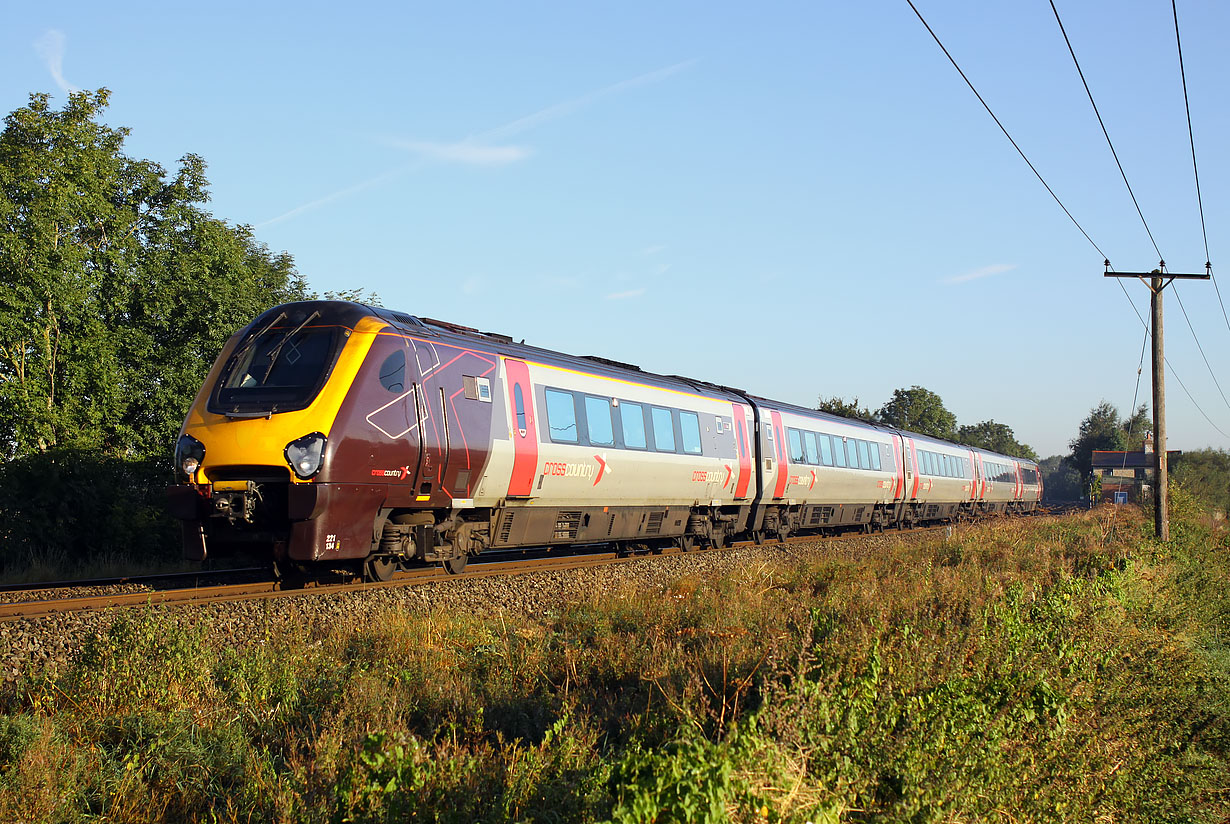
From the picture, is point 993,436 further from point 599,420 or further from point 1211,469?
point 599,420

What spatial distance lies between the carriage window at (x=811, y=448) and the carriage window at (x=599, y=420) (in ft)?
28.1

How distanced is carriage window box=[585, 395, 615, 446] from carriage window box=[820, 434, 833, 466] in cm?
960

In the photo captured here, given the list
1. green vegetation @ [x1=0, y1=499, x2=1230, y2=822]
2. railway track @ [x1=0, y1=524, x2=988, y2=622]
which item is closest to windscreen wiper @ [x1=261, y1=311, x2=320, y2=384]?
railway track @ [x1=0, y1=524, x2=988, y2=622]

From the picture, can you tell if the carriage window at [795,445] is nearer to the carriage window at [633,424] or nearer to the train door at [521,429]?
the carriage window at [633,424]

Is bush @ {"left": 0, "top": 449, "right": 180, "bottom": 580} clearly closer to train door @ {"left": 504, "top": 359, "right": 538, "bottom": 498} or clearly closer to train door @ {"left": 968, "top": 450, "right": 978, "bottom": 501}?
train door @ {"left": 504, "top": 359, "right": 538, "bottom": 498}

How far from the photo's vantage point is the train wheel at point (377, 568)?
1124 cm

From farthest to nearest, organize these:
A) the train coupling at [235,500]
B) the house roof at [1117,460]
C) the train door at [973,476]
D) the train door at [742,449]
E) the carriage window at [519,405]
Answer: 1. the house roof at [1117,460]
2. the train door at [973,476]
3. the train door at [742,449]
4. the carriage window at [519,405]
5. the train coupling at [235,500]

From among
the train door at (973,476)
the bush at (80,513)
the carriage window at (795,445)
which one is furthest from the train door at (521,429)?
the train door at (973,476)

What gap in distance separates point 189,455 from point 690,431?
358 inches

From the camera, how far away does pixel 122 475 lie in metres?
17.9

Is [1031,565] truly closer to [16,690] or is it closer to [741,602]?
[741,602]

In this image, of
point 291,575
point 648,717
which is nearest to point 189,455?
point 291,575

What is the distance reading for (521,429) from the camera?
41.2 ft

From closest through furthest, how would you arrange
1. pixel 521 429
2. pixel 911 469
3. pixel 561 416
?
pixel 521 429 < pixel 561 416 < pixel 911 469
